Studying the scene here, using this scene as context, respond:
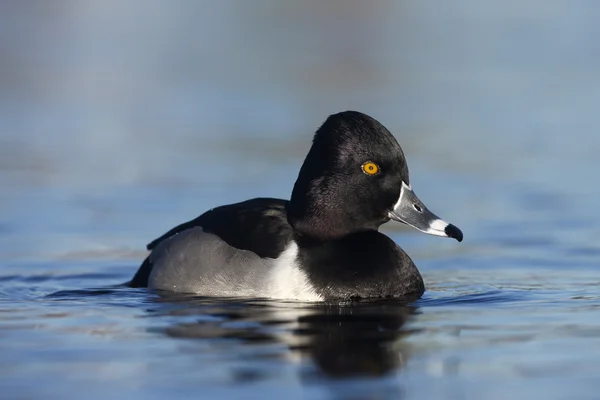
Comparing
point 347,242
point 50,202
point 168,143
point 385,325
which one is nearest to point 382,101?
point 168,143

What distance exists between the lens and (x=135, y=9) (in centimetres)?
2759

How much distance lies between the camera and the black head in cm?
845

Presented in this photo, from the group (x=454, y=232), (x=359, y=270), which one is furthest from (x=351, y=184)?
(x=454, y=232)

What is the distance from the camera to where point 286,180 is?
13.2 meters

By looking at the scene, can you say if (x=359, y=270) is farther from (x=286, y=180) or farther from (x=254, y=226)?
(x=286, y=180)

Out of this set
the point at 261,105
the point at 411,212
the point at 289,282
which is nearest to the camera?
the point at 289,282

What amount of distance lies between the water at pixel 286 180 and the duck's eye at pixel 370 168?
94 centimetres

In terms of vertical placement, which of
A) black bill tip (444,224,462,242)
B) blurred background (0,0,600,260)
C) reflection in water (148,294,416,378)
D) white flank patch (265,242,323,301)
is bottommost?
reflection in water (148,294,416,378)

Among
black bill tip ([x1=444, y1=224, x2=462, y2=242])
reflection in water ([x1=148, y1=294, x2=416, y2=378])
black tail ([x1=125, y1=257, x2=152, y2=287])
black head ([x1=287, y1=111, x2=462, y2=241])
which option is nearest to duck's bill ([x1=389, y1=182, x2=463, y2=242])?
black head ([x1=287, y1=111, x2=462, y2=241])

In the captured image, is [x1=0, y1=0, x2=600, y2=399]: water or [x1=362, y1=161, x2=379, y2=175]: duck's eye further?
[x1=362, y1=161, x2=379, y2=175]: duck's eye

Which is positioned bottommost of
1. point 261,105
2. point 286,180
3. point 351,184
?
point 351,184

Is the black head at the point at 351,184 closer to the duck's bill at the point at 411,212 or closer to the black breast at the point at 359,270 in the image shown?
the duck's bill at the point at 411,212

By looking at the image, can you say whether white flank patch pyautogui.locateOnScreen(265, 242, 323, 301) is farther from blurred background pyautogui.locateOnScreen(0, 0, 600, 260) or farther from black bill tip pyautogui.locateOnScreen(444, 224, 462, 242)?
blurred background pyautogui.locateOnScreen(0, 0, 600, 260)

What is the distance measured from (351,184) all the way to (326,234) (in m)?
0.38
